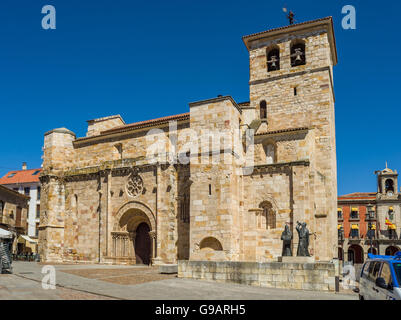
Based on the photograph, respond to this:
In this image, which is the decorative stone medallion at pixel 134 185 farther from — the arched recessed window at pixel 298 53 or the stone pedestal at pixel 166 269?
the arched recessed window at pixel 298 53

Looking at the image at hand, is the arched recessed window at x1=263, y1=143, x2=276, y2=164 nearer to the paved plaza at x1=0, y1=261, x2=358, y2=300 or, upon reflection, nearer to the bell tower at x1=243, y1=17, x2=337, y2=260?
the bell tower at x1=243, y1=17, x2=337, y2=260

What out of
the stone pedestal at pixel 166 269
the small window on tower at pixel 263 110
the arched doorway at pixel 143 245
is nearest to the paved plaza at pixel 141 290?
the stone pedestal at pixel 166 269

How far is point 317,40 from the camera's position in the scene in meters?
23.3

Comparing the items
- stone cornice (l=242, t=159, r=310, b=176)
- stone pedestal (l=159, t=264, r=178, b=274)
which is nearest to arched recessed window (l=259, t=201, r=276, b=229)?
stone cornice (l=242, t=159, r=310, b=176)

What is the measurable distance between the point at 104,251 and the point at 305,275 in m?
13.6

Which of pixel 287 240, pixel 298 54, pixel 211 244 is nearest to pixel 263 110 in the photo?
pixel 298 54

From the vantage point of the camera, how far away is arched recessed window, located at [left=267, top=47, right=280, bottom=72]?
24.5m

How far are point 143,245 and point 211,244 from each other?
6030mm

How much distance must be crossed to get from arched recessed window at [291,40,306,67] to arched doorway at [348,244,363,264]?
3190 cm

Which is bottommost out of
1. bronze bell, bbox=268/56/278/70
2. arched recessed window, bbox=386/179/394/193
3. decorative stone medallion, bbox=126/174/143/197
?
decorative stone medallion, bbox=126/174/143/197

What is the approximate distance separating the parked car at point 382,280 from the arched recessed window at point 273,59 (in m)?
16.8

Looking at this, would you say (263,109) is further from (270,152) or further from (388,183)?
(388,183)
